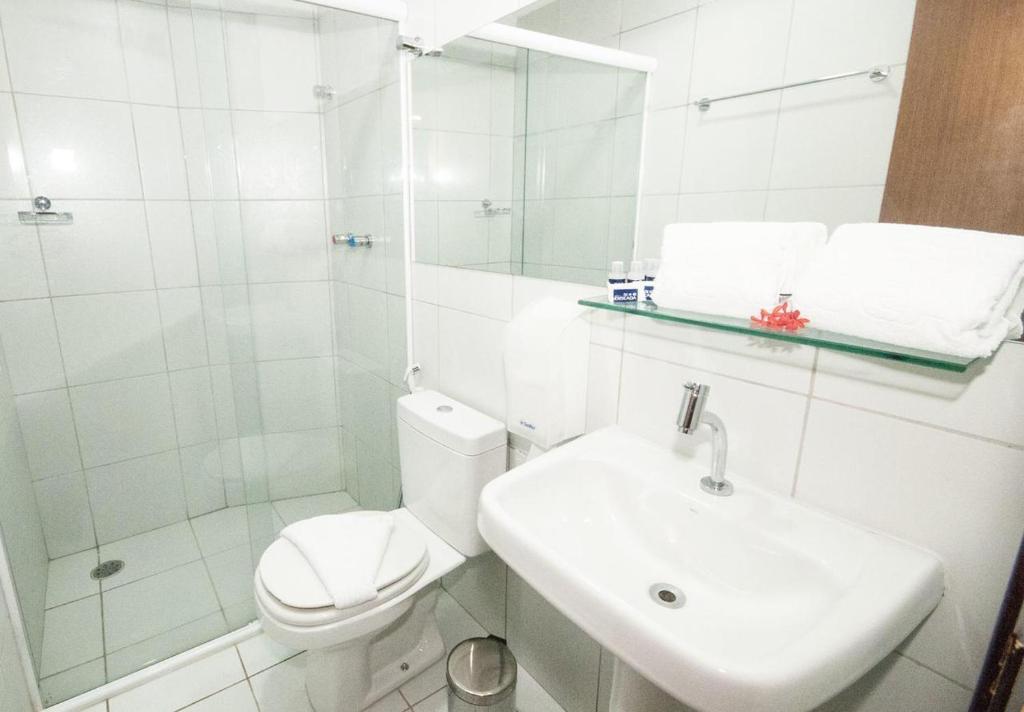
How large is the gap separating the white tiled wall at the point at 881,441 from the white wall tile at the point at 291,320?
4.28ft

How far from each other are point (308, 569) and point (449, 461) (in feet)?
1.39

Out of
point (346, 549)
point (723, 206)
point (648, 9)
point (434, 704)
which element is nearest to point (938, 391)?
point (723, 206)

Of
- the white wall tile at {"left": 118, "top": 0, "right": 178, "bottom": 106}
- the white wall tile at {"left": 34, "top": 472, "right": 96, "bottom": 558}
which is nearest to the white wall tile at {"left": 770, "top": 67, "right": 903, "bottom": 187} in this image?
the white wall tile at {"left": 118, "top": 0, "right": 178, "bottom": 106}

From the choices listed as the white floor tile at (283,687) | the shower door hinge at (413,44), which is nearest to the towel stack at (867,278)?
the shower door hinge at (413,44)

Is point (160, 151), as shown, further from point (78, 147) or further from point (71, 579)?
point (71, 579)

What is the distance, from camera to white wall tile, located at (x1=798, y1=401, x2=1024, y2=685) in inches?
25.5

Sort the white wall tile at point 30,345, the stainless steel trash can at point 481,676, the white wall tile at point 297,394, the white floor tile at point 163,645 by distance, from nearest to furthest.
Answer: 1. the stainless steel trash can at point 481,676
2. the white floor tile at point 163,645
3. the white wall tile at point 30,345
4. the white wall tile at point 297,394

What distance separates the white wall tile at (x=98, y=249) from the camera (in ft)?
5.75

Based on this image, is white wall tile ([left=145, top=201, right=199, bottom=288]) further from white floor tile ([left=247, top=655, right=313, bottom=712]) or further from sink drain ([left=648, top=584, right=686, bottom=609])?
sink drain ([left=648, top=584, right=686, bottom=609])

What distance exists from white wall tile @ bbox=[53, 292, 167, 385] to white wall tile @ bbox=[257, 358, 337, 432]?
0.45m

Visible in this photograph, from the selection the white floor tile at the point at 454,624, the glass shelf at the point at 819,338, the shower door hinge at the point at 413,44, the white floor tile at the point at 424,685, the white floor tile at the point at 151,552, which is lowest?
the white floor tile at the point at 424,685

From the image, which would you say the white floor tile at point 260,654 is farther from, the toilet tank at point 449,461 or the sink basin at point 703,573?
the sink basin at point 703,573

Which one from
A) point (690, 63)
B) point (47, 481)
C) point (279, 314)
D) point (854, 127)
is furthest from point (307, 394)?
point (854, 127)

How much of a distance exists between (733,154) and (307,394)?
5.85 feet
